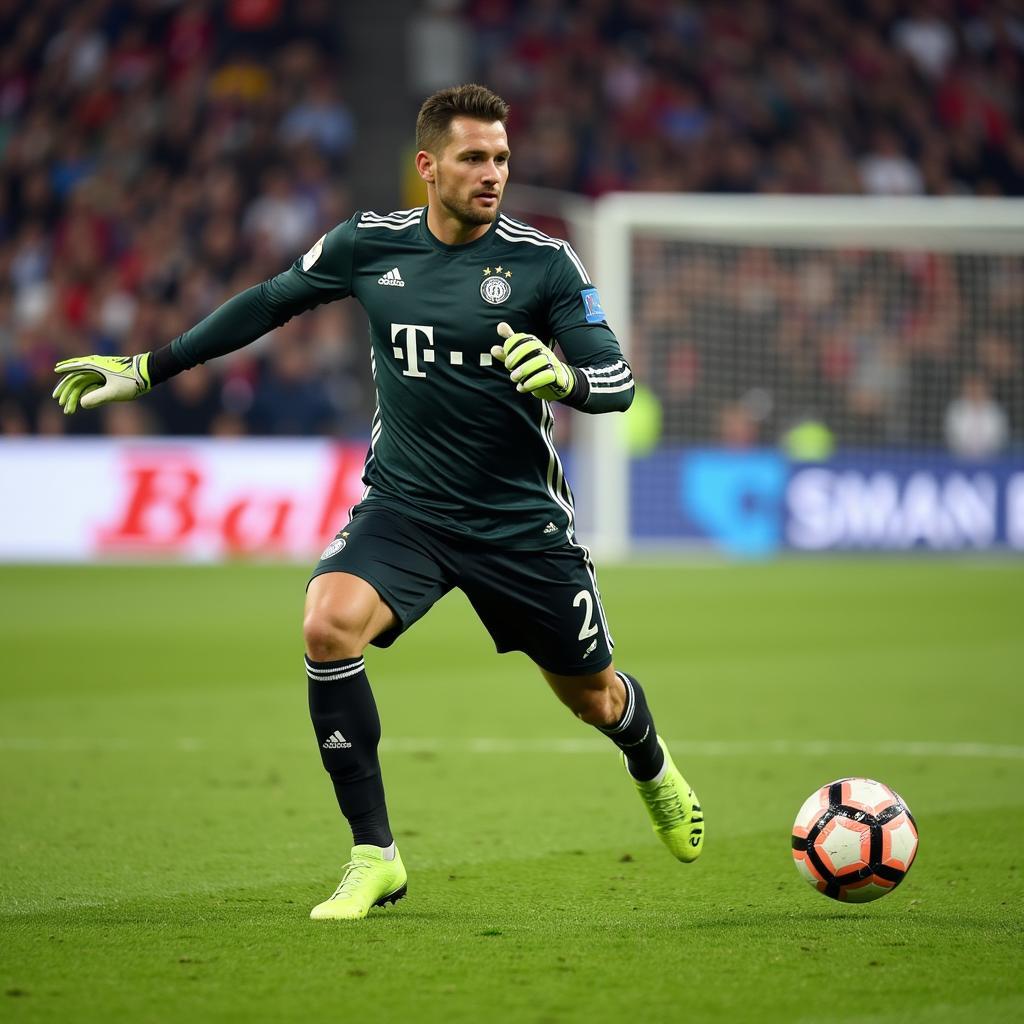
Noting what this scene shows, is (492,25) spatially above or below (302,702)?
above

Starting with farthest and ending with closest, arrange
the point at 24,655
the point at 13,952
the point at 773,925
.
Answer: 1. the point at 24,655
2. the point at 773,925
3. the point at 13,952

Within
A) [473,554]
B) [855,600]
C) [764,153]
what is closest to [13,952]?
[473,554]

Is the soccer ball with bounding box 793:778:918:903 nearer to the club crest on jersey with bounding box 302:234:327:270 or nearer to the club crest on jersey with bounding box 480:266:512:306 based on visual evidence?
the club crest on jersey with bounding box 480:266:512:306

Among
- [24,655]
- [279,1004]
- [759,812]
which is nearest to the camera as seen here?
[279,1004]

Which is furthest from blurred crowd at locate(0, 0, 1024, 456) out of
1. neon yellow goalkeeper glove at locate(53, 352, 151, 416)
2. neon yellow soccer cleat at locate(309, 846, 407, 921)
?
neon yellow soccer cleat at locate(309, 846, 407, 921)

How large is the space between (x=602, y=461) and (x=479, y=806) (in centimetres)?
1157

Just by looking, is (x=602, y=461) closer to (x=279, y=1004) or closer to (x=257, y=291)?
(x=257, y=291)

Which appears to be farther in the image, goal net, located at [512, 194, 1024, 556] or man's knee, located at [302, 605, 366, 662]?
goal net, located at [512, 194, 1024, 556]

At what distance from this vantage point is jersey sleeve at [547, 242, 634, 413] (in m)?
4.80

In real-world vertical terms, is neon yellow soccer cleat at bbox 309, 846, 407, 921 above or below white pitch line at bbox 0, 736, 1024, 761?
above

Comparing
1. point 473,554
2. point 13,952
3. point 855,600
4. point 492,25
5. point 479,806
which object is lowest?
point 855,600

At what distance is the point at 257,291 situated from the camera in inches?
208

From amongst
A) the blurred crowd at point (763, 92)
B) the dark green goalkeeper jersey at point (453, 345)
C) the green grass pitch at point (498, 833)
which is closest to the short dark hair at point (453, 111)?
the dark green goalkeeper jersey at point (453, 345)

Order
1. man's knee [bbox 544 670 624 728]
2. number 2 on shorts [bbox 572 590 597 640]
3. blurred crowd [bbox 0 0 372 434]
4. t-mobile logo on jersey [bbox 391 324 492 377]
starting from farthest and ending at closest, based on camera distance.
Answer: blurred crowd [bbox 0 0 372 434]
man's knee [bbox 544 670 624 728]
number 2 on shorts [bbox 572 590 597 640]
t-mobile logo on jersey [bbox 391 324 492 377]
